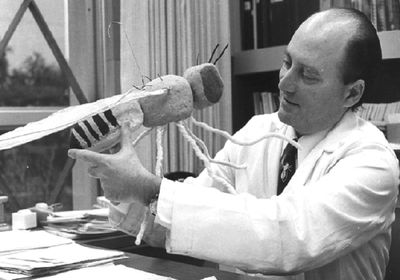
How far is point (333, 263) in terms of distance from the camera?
115 centimetres

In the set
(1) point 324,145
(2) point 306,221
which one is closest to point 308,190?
(2) point 306,221

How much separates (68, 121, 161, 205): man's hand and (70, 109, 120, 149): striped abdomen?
0.04m

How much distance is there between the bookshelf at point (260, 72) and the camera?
8.13 ft

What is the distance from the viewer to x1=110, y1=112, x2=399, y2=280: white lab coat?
1024 millimetres

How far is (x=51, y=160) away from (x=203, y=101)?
1.99m

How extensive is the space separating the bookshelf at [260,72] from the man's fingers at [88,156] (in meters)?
1.80

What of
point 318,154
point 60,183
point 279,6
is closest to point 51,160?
point 60,183

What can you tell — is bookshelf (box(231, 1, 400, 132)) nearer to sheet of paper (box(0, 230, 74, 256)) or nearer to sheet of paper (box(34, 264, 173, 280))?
sheet of paper (box(0, 230, 74, 256))

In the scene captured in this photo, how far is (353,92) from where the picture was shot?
129cm

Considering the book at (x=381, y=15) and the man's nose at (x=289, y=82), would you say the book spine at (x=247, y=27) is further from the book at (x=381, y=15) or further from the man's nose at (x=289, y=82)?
the man's nose at (x=289, y=82)

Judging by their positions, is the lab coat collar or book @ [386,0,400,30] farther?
book @ [386,0,400,30]

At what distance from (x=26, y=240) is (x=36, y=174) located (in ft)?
4.80

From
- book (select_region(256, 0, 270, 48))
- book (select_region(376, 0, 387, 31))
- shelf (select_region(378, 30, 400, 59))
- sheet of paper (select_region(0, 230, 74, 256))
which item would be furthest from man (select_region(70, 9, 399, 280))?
book (select_region(256, 0, 270, 48))

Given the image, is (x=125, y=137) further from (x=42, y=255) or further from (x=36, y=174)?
(x=36, y=174)
